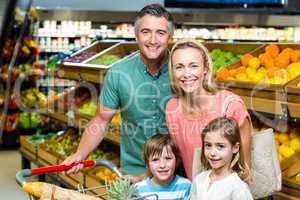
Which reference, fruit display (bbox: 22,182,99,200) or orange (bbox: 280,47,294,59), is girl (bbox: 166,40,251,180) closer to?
fruit display (bbox: 22,182,99,200)

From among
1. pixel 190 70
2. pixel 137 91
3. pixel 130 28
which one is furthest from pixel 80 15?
pixel 190 70

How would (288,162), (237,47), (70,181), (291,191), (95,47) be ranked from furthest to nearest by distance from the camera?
(95,47), (70,181), (237,47), (288,162), (291,191)

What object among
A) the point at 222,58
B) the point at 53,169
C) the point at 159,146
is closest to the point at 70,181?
the point at 222,58

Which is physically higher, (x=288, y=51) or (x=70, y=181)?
(x=288, y=51)

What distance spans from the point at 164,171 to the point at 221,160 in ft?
1.39

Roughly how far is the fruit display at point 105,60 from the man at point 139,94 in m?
2.75

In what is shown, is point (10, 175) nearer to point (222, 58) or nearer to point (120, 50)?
point (120, 50)

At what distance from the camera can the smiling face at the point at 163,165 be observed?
263 cm

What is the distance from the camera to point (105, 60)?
19.7 ft

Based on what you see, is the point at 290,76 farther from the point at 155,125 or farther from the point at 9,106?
the point at 9,106

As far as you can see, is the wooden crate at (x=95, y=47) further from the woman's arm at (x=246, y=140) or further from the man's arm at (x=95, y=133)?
the woman's arm at (x=246, y=140)

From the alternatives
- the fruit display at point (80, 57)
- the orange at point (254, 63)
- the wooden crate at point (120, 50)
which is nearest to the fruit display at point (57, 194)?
the orange at point (254, 63)

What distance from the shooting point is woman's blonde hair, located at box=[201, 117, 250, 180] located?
227 centimetres

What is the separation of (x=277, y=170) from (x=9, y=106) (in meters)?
7.34
